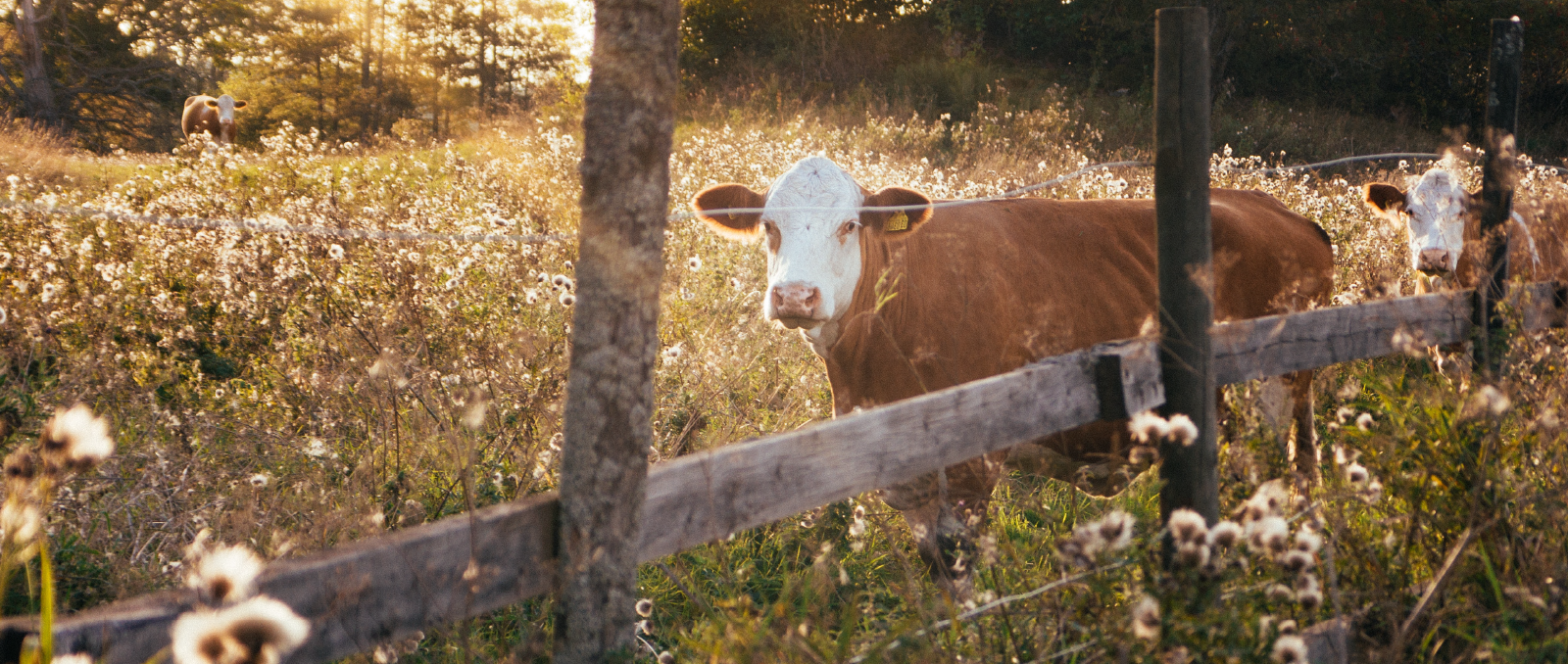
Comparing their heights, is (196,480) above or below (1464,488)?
below

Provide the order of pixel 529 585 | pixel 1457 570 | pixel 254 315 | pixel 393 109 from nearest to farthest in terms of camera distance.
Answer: pixel 529 585
pixel 1457 570
pixel 254 315
pixel 393 109

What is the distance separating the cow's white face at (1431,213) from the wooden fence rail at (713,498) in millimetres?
2962

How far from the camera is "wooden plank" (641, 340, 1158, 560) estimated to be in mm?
1643

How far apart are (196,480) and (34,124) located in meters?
24.7

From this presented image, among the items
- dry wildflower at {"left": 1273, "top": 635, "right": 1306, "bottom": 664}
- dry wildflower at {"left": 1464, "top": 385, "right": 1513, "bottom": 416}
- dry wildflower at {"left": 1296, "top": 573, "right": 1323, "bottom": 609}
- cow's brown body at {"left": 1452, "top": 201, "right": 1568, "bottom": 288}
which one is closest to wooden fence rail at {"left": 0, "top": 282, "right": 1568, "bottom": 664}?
dry wildflower at {"left": 1464, "top": 385, "right": 1513, "bottom": 416}

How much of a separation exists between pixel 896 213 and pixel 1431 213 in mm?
4020

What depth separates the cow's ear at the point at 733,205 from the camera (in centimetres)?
362

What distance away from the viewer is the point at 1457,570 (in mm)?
2203

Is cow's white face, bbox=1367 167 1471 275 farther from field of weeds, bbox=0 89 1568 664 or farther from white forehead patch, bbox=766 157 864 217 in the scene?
white forehead patch, bbox=766 157 864 217

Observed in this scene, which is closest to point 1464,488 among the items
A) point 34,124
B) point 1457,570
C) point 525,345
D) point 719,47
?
point 1457,570

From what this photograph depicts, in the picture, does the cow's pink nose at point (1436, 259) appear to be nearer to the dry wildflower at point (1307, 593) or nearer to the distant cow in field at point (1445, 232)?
the distant cow in field at point (1445, 232)

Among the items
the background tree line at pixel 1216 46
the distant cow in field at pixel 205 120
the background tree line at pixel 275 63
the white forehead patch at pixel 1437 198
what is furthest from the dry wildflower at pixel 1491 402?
the background tree line at pixel 275 63

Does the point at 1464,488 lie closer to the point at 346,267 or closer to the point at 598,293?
the point at 598,293

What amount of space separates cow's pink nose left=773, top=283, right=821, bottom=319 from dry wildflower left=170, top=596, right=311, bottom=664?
6.83 feet
